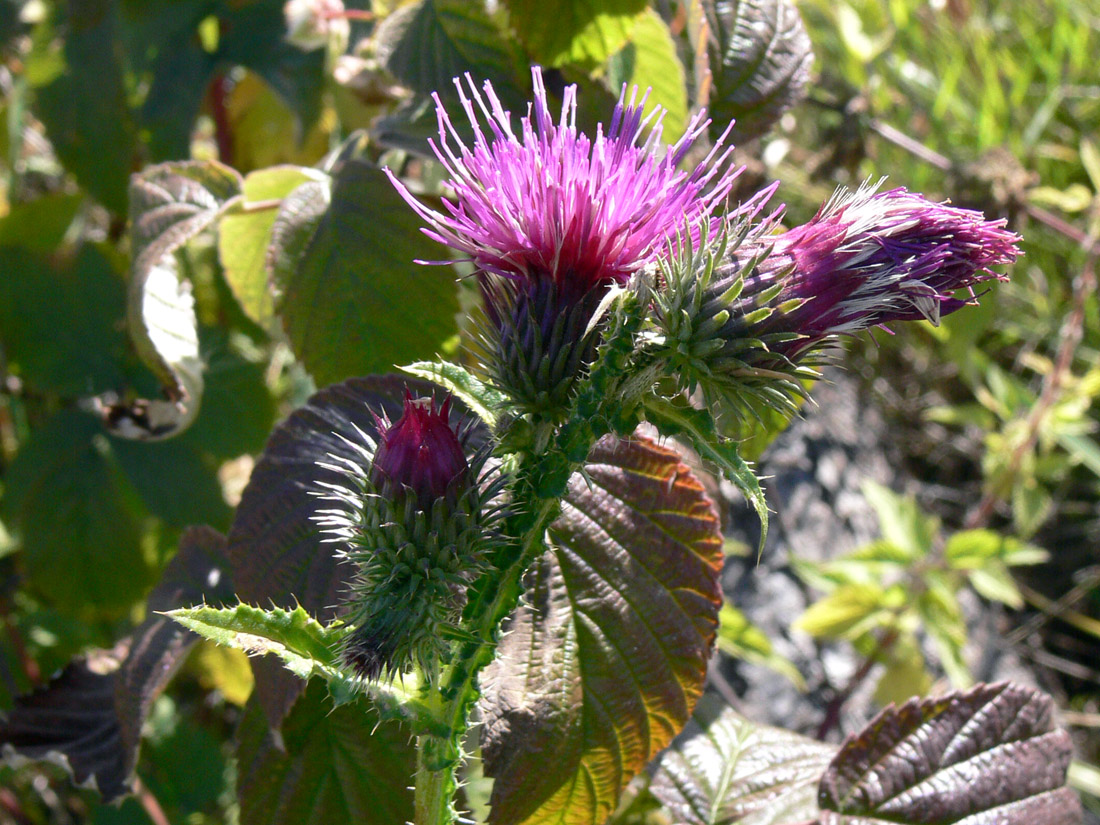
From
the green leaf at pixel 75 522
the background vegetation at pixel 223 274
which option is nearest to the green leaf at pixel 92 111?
the background vegetation at pixel 223 274

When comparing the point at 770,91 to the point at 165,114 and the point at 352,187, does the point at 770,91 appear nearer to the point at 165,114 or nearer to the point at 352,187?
the point at 352,187

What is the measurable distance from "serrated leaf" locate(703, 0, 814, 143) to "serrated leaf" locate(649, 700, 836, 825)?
1.03 m

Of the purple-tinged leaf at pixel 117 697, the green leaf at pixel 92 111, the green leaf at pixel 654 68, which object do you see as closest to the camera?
the purple-tinged leaf at pixel 117 697

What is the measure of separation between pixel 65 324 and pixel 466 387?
1.74m

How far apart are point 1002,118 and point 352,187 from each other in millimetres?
4804

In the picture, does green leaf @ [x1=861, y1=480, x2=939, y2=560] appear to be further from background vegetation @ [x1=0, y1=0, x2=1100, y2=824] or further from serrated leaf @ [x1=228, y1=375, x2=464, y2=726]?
serrated leaf @ [x1=228, y1=375, x2=464, y2=726]

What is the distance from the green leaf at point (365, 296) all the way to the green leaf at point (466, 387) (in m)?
0.39

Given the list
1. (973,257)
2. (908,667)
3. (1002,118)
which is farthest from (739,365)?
(1002,118)

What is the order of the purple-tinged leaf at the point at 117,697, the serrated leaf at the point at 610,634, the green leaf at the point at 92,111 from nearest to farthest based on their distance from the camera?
the serrated leaf at the point at 610,634 < the purple-tinged leaf at the point at 117,697 < the green leaf at the point at 92,111

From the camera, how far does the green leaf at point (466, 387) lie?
3.06 ft

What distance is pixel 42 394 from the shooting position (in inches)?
94.9

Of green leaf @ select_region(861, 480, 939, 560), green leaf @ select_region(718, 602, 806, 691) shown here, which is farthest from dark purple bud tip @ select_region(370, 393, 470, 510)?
green leaf @ select_region(861, 480, 939, 560)

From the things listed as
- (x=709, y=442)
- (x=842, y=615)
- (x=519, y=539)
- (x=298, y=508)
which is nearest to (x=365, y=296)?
(x=298, y=508)

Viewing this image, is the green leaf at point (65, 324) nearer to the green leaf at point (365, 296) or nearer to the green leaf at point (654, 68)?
the green leaf at point (365, 296)
